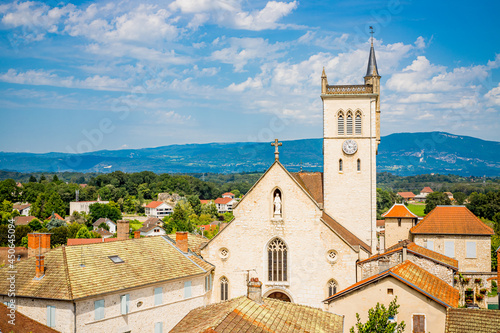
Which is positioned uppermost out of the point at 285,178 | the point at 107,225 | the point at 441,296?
the point at 285,178

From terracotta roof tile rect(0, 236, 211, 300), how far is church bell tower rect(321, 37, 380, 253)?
15.5 metres

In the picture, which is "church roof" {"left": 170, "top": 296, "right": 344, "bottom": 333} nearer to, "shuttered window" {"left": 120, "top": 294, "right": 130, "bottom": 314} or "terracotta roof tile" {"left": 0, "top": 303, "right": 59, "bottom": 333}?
"shuttered window" {"left": 120, "top": 294, "right": 130, "bottom": 314}

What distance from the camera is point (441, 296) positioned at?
26.5 metres

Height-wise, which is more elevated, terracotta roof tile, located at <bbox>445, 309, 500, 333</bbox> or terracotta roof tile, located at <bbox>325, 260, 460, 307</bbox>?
terracotta roof tile, located at <bbox>325, 260, 460, 307</bbox>

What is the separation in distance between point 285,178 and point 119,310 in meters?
15.2

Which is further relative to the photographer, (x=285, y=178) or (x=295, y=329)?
(x=285, y=178)

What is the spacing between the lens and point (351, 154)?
43.5m

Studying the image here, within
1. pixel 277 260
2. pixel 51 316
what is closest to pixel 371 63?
pixel 277 260

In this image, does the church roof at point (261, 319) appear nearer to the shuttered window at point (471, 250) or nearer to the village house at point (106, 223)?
the shuttered window at point (471, 250)

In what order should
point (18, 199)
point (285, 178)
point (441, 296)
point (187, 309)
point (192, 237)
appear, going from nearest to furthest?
point (441, 296) → point (187, 309) → point (285, 178) → point (192, 237) → point (18, 199)

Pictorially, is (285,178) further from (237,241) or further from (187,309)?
(187,309)

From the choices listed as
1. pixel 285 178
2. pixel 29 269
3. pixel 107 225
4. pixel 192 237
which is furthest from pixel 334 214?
pixel 107 225

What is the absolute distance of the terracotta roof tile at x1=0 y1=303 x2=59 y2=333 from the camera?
931 inches

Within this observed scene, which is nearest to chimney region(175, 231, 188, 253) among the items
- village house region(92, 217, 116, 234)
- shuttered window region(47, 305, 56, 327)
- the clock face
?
shuttered window region(47, 305, 56, 327)
